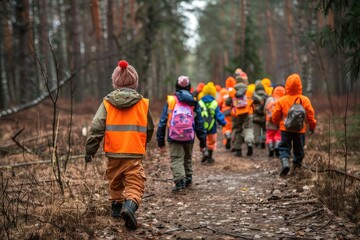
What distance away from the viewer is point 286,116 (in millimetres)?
7320

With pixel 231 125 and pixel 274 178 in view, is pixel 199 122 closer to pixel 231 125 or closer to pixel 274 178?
pixel 274 178

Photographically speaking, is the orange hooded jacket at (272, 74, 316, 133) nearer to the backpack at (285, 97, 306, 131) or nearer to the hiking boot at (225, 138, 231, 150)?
the backpack at (285, 97, 306, 131)

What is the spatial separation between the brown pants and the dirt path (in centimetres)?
41

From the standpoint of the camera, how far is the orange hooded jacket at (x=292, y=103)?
285 inches

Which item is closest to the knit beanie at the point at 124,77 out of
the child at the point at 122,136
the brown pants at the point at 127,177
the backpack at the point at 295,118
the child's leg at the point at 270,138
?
the child at the point at 122,136

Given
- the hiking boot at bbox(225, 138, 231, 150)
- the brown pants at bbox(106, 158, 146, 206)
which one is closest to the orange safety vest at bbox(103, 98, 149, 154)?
the brown pants at bbox(106, 158, 146, 206)

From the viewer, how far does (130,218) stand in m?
4.48

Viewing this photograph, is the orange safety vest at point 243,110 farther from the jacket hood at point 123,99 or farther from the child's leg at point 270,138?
the jacket hood at point 123,99

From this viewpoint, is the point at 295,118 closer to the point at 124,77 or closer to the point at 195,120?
the point at 195,120

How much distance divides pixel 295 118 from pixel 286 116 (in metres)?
0.38

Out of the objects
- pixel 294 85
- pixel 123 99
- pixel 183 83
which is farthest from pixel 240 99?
pixel 123 99

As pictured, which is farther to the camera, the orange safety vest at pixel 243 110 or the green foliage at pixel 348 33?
the orange safety vest at pixel 243 110

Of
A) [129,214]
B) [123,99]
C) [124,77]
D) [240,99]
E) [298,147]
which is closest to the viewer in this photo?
[129,214]

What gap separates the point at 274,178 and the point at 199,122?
6.55 ft
